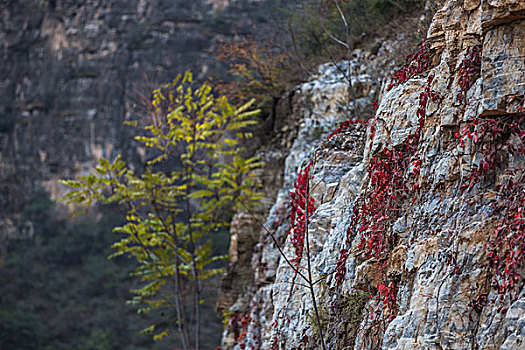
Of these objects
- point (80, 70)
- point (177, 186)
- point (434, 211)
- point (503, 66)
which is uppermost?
point (80, 70)

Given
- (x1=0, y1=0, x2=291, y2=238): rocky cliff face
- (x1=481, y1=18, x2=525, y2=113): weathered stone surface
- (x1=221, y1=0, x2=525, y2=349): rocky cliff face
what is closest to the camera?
(x1=221, y1=0, x2=525, y2=349): rocky cliff face

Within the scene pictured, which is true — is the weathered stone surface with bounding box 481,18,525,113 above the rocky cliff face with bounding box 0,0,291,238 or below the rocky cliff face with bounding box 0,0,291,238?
below

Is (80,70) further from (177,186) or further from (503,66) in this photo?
(503,66)

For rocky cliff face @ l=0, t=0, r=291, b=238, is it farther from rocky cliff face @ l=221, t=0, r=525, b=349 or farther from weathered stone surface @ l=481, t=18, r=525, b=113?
weathered stone surface @ l=481, t=18, r=525, b=113

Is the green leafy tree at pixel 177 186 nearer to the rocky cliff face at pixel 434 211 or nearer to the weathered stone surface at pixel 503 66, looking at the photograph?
the rocky cliff face at pixel 434 211

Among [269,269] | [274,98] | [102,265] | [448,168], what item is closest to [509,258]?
[448,168]

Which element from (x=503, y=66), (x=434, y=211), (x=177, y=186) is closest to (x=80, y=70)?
(x=177, y=186)

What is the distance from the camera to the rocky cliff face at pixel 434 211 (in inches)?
101

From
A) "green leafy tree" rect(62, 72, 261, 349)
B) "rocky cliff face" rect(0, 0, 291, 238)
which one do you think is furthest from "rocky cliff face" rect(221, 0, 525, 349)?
"rocky cliff face" rect(0, 0, 291, 238)

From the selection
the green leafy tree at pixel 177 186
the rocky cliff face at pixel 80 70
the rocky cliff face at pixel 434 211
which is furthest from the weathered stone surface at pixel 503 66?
the rocky cliff face at pixel 80 70

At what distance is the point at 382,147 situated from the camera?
3730 mm

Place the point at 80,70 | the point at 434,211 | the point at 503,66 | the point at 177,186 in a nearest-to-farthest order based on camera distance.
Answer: the point at 503,66
the point at 434,211
the point at 177,186
the point at 80,70

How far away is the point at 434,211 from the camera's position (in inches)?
119

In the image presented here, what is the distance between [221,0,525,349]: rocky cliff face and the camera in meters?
2.57
